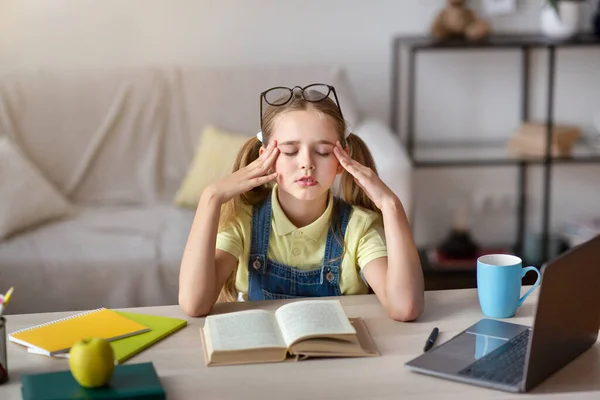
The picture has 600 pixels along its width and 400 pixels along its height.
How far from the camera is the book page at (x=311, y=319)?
55.0 inches

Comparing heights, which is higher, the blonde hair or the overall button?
the blonde hair

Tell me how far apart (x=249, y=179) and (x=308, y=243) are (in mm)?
212

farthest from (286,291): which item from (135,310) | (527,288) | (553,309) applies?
(553,309)

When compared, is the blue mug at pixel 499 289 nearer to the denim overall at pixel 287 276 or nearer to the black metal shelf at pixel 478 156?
the denim overall at pixel 287 276

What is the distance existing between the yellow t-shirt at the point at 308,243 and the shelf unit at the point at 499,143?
162 centimetres

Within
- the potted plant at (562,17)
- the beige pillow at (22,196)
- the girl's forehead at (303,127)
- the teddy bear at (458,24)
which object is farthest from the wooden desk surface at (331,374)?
the potted plant at (562,17)

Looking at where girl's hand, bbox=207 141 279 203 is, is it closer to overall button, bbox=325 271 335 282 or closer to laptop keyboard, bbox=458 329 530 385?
overall button, bbox=325 271 335 282

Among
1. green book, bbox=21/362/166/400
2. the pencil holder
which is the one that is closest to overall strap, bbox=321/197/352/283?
green book, bbox=21/362/166/400

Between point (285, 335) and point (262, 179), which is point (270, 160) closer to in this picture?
point (262, 179)

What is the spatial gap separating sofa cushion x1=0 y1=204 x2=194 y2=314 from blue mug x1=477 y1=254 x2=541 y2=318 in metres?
A: 1.35

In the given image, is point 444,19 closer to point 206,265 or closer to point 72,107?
point 72,107

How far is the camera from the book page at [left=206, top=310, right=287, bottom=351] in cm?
138

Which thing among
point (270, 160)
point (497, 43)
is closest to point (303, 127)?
point (270, 160)

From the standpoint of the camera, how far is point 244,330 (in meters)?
1.43
